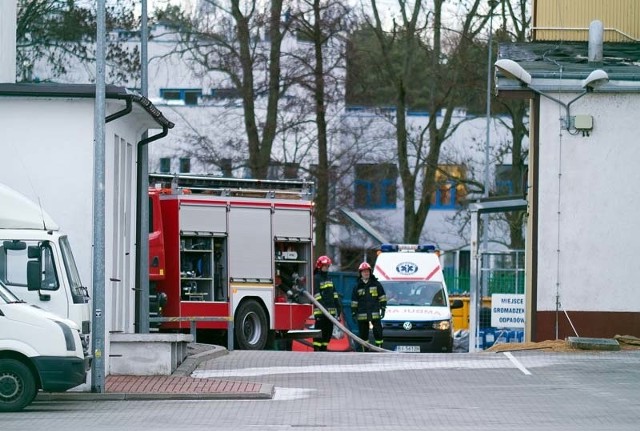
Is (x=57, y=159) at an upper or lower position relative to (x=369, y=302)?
upper

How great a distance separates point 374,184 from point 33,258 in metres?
36.8

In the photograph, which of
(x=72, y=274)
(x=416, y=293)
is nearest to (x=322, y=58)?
(x=416, y=293)

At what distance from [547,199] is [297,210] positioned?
552cm

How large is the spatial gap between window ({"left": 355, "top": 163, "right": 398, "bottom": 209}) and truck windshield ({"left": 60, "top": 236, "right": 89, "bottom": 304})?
103ft

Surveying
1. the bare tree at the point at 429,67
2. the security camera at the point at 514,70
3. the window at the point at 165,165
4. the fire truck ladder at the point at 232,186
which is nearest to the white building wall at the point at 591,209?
the security camera at the point at 514,70

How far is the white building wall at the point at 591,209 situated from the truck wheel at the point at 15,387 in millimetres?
12941

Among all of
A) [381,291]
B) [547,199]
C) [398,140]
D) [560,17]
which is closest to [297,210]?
[381,291]

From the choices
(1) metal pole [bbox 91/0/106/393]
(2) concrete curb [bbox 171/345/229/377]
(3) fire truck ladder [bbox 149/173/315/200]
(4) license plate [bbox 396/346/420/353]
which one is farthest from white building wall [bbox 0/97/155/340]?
(4) license plate [bbox 396/346/420/353]

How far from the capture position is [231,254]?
2903 centimetres

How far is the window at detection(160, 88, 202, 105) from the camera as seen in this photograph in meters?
60.8

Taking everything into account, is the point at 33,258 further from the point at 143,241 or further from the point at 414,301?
the point at 414,301

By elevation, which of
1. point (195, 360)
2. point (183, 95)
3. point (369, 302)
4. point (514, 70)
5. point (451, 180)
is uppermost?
point (183, 95)

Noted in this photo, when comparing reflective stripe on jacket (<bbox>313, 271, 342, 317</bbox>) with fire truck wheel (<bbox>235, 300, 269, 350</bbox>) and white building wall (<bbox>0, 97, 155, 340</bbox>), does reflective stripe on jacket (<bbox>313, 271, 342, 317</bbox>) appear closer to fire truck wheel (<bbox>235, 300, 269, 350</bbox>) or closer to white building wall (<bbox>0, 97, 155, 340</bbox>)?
fire truck wheel (<bbox>235, 300, 269, 350</bbox>)

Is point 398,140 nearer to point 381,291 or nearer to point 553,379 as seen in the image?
point 381,291
